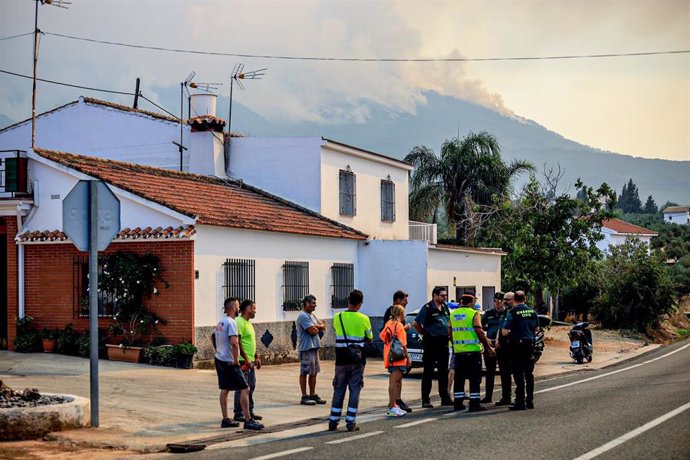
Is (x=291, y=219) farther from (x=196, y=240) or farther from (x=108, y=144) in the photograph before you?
(x=108, y=144)

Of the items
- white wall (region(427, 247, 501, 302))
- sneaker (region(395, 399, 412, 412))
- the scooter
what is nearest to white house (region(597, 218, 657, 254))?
white wall (region(427, 247, 501, 302))

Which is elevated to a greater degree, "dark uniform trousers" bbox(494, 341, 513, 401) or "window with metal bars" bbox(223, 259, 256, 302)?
"window with metal bars" bbox(223, 259, 256, 302)

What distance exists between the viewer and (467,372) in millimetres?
15359

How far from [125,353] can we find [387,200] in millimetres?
14789

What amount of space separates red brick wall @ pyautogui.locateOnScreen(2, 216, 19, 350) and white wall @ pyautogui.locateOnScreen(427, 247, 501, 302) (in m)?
12.2

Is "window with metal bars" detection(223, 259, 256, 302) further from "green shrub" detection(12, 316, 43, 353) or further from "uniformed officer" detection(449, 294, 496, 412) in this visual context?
"uniformed officer" detection(449, 294, 496, 412)

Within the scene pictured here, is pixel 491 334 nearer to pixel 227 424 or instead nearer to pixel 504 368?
pixel 504 368

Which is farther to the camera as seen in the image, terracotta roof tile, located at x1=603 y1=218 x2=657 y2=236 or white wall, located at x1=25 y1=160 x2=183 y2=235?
terracotta roof tile, located at x1=603 y1=218 x2=657 y2=236

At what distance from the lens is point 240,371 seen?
13.3 metres

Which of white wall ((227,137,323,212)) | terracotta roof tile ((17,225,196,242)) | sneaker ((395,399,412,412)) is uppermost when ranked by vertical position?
white wall ((227,137,323,212))

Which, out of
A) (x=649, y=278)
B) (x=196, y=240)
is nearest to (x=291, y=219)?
(x=196, y=240)

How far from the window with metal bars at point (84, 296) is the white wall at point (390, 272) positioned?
9351mm

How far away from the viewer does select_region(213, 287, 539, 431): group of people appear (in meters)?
13.3

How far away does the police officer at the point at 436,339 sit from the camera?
16.0m
